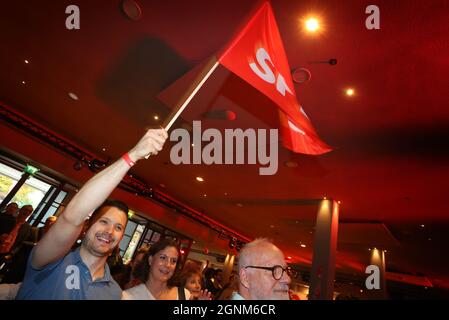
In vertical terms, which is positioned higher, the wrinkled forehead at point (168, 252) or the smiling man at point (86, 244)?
the wrinkled forehead at point (168, 252)

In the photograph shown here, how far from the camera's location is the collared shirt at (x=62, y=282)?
4.46ft

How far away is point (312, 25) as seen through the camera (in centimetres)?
294

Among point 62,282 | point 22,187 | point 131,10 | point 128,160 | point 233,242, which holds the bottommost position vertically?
point 62,282

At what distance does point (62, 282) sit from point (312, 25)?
10.1 feet

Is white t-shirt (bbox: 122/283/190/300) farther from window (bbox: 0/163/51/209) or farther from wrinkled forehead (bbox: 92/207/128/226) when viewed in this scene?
window (bbox: 0/163/51/209)

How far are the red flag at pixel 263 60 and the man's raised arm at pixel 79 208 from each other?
3.70 feet

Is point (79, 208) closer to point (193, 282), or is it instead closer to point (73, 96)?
point (193, 282)

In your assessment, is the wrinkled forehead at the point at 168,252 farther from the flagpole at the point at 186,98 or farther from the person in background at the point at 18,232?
the person in background at the point at 18,232

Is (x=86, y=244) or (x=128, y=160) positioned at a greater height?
(x=128, y=160)

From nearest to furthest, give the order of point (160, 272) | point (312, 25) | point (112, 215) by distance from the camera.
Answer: point (112, 215), point (160, 272), point (312, 25)

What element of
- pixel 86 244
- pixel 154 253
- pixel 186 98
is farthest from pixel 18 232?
pixel 186 98

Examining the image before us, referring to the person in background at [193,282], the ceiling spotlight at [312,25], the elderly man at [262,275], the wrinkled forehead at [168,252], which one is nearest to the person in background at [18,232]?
the person in background at [193,282]

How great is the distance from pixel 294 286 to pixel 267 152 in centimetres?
2268

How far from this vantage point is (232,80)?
12.8ft
